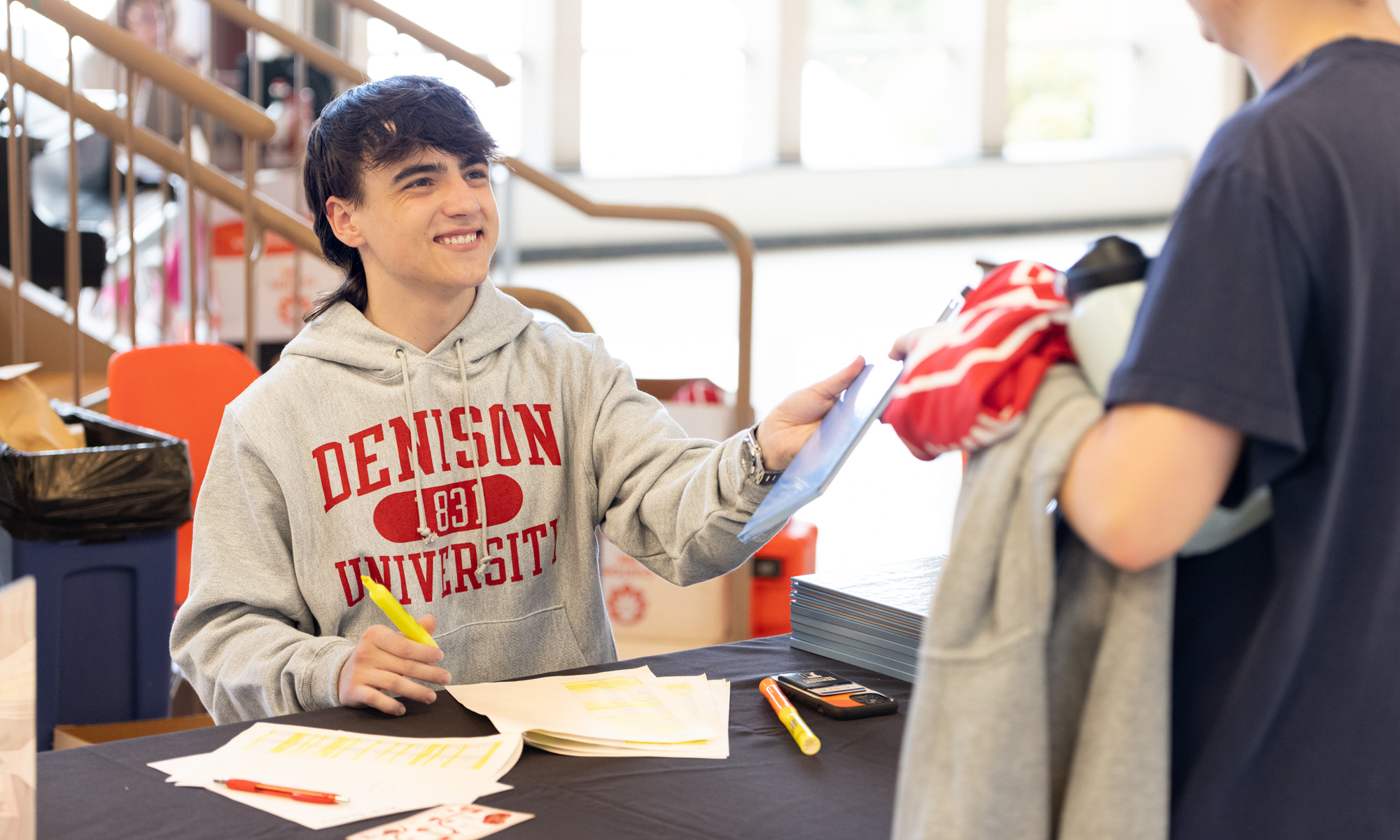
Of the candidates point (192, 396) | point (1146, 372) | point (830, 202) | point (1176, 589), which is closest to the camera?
point (1146, 372)

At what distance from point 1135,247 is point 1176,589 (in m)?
0.21

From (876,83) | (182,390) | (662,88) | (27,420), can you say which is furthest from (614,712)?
(876,83)

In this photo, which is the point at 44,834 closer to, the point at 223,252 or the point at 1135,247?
the point at 1135,247

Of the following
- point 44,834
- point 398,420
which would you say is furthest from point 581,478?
point 44,834

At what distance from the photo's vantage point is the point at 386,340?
1600mm

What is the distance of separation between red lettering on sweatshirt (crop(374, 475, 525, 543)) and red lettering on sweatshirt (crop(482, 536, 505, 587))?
0.9 inches

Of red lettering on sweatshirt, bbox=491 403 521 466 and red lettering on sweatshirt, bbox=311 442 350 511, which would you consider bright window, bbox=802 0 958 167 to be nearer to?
red lettering on sweatshirt, bbox=491 403 521 466

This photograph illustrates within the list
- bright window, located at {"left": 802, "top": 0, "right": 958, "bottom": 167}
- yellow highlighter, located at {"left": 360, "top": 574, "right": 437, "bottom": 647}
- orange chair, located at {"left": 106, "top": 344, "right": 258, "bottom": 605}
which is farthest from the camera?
bright window, located at {"left": 802, "top": 0, "right": 958, "bottom": 167}

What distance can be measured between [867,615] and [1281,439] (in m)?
0.73

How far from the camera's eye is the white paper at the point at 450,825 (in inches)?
38.5

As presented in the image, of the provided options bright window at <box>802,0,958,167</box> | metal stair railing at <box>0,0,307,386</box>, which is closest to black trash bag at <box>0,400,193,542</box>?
metal stair railing at <box>0,0,307,386</box>

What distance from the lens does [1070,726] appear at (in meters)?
0.79

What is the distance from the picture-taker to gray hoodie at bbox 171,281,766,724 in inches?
57.0

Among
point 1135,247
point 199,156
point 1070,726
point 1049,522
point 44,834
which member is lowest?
point 44,834
